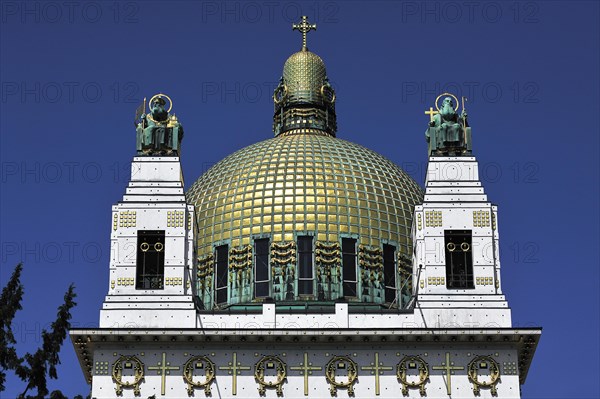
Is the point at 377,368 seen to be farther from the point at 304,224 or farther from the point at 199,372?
the point at 304,224

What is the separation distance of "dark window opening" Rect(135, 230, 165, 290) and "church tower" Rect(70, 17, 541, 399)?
2.0 inches

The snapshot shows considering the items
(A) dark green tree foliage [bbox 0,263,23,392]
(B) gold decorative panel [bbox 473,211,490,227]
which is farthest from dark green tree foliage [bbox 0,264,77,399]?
(B) gold decorative panel [bbox 473,211,490,227]

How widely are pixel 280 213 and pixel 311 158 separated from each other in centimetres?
390

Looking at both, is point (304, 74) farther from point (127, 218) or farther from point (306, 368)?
point (306, 368)

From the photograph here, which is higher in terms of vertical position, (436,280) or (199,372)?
Answer: (436,280)

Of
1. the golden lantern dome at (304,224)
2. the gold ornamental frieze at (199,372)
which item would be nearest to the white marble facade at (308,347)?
the gold ornamental frieze at (199,372)

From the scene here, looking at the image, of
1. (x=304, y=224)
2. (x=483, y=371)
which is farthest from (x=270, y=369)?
(x=304, y=224)

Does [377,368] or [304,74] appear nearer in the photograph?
[377,368]

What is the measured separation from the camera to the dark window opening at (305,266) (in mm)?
74312

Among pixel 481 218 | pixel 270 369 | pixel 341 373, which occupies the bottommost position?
pixel 341 373

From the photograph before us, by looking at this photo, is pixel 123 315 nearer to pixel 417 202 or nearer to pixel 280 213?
pixel 280 213

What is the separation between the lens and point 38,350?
63.3 metres

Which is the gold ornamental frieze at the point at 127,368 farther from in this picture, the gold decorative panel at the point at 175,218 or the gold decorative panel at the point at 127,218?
the gold decorative panel at the point at 175,218

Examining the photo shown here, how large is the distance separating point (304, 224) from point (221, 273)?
12.1 ft
